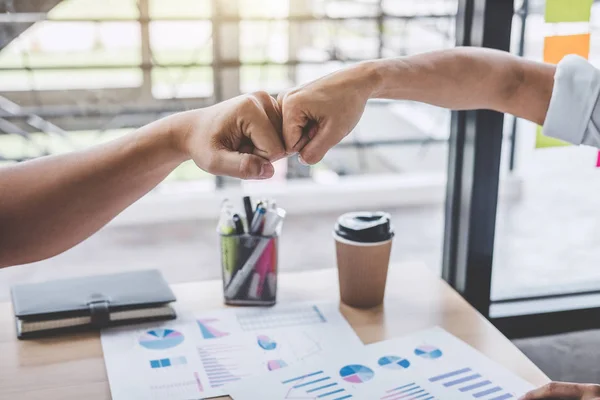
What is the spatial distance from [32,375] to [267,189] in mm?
2534

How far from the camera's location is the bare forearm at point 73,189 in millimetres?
938

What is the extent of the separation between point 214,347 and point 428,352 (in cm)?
31

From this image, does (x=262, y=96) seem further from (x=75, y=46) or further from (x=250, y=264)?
(x=75, y=46)

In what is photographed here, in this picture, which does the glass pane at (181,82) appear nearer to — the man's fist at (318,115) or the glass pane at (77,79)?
the glass pane at (77,79)

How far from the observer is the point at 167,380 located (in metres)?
0.91

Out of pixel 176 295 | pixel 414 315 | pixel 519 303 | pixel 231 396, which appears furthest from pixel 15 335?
pixel 519 303

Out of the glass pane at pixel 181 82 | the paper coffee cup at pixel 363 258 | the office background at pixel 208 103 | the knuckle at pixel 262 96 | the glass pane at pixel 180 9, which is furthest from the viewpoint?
the glass pane at pixel 181 82

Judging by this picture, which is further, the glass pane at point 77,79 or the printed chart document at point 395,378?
the glass pane at point 77,79

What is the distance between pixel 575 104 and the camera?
3.43ft

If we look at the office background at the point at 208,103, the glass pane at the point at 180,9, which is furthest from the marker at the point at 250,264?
the glass pane at the point at 180,9

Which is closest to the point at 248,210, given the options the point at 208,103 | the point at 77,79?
the point at 208,103

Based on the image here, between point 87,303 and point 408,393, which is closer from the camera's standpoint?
point 408,393

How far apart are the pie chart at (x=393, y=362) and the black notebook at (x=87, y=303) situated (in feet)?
1.11

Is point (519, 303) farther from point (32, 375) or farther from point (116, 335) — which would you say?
point (32, 375)
